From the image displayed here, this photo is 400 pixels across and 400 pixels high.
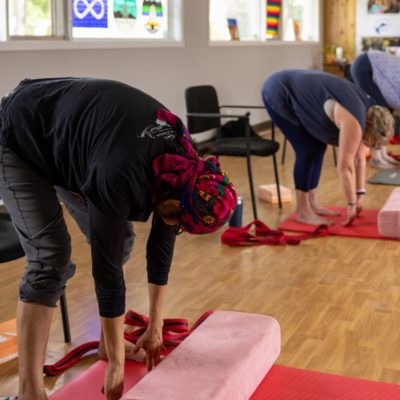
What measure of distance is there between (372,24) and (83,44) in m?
5.45

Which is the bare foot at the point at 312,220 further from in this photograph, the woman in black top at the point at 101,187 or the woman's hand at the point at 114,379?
the woman's hand at the point at 114,379

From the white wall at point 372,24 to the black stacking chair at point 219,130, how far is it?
500 centimetres

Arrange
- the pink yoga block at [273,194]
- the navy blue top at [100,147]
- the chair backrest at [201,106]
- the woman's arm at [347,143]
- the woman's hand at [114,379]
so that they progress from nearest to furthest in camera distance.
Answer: the navy blue top at [100,147] → the woman's hand at [114,379] → the woman's arm at [347,143] → the chair backrest at [201,106] → the pink yoga block at [273,194]

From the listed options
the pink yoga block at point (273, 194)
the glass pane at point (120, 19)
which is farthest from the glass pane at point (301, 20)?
the pink yoga block at point (273, 194)

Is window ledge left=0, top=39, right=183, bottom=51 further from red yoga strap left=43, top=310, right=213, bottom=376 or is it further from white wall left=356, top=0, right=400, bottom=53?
white wall left=356, top=0, right=400, bottom=53

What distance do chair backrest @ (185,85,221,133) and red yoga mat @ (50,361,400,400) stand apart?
8.79ft

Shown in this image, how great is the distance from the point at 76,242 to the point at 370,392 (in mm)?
2239

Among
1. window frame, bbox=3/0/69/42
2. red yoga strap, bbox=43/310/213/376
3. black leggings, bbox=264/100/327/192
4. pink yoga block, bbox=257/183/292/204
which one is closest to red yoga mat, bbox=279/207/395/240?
black leggings, bbox=264/100/327/192

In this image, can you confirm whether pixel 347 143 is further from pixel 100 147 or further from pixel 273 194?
pixel 100 147

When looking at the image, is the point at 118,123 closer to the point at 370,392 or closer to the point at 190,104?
the point at 370,392

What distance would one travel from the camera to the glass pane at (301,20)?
30.2 ft

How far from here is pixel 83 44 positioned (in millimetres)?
5344

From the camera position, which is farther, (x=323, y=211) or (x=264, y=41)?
(x=264, y=41)

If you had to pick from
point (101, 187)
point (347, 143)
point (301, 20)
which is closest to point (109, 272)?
point (101, 187)
